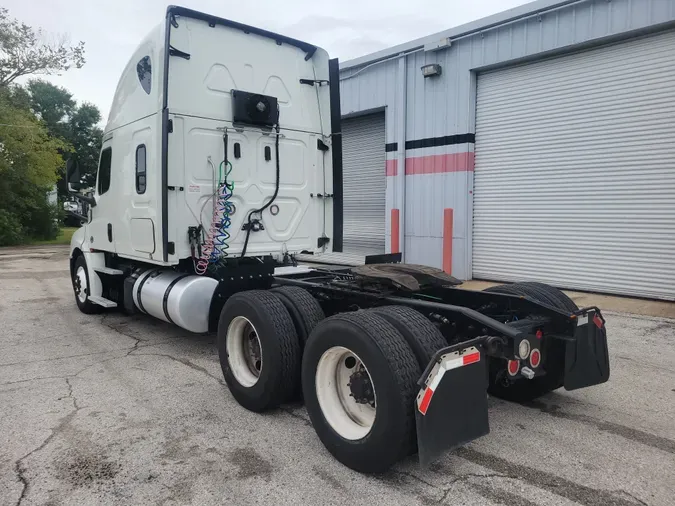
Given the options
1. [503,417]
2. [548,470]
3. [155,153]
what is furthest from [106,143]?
[548,470]

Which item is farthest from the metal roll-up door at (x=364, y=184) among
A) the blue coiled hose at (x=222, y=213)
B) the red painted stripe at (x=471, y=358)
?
the red painted stripe at (x=471, y=358)

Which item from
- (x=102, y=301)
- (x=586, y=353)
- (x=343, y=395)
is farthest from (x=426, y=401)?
(x=102, y=301)

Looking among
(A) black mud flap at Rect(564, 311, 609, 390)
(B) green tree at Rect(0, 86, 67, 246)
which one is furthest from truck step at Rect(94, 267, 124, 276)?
(B) green tree at Rect(0, 86, 67, 246)

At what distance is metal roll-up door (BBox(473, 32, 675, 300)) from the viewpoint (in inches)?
341

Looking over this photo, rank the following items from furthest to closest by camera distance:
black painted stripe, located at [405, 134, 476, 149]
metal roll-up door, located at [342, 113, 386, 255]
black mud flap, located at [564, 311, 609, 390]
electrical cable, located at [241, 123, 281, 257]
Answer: metal roll-up door, located at [342, 113, 386, 255] → black painted stripe, located at [405, 134, 476, 149] → electrical cable, located at [241, 123, 281, 257] → black mud flap, located at [564, 311, 609, 390]

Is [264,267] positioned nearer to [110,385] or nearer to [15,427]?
A: [110,385]

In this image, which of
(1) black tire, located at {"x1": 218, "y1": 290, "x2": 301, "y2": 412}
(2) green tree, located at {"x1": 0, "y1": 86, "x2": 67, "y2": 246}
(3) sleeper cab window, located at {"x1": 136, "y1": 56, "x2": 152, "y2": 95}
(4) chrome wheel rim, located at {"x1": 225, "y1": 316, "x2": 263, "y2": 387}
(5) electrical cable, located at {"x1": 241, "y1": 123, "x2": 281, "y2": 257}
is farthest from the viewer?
(2) green tree, located at {"x1": 0, "y1": 86, "x2": 67, "y2": 246}

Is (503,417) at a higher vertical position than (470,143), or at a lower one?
lower

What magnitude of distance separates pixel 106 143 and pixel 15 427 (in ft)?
13.8

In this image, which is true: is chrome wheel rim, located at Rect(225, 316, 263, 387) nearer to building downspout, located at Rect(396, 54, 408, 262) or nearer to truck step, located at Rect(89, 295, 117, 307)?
truck step, located at Rect(89, 295, 117, 307)

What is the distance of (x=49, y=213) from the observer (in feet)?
86.9

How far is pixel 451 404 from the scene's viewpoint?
9.31 ft

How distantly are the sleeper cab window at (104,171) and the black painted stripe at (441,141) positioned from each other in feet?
23.2

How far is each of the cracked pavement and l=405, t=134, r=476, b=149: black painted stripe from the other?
6393 millimetres
